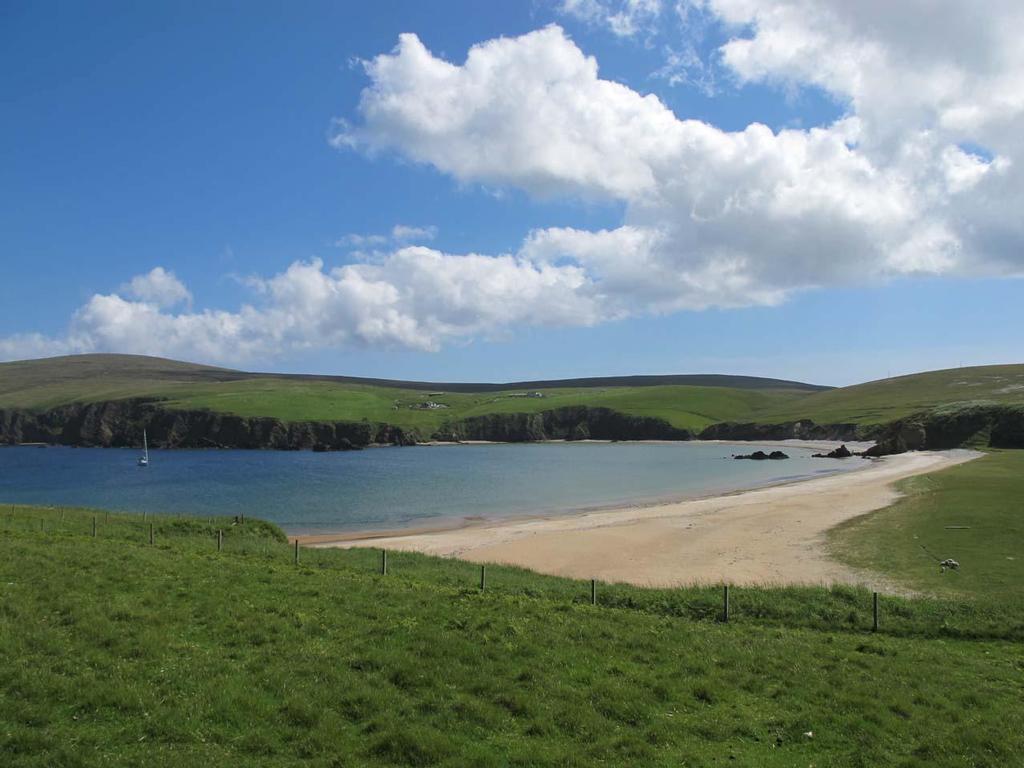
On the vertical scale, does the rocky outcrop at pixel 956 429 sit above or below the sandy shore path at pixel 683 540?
above

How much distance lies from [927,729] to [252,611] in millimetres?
15325

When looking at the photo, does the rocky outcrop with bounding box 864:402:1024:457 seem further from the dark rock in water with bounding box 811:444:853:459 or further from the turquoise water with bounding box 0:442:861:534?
the turquoise water with bounding box 0:442:861:534

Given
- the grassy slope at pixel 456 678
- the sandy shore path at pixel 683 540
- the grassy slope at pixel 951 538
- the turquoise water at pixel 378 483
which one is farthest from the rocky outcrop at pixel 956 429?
the grassy slope at pixel 456 678

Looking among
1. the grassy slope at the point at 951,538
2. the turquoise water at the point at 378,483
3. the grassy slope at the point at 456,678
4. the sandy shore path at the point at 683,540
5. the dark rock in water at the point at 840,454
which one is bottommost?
the turquoise water at the point at 378,483

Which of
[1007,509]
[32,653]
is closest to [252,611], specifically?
[32,653]

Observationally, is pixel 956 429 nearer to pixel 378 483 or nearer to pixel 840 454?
pixel 840 454

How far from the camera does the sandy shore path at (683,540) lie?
117 ft

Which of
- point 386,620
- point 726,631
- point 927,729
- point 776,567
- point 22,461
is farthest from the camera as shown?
point 22,461

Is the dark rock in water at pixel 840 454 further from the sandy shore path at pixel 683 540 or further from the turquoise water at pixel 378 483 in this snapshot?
the sandy shore path at pixel 683 540

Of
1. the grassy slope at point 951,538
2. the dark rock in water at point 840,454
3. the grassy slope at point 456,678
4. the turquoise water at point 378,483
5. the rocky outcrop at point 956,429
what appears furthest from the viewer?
the dark rock in water at point 840,454

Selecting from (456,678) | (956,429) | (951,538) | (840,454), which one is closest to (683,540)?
(951,538)

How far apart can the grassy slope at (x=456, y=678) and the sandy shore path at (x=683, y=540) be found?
1393cm

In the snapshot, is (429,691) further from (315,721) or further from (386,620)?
(386,620)

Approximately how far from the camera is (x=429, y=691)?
12.9 metres
